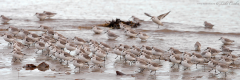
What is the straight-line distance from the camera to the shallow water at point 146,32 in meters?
11.2

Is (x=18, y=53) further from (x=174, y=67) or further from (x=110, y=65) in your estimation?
(x=174, y=67)

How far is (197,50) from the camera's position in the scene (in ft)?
51.6

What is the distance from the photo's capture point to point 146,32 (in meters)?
20.8

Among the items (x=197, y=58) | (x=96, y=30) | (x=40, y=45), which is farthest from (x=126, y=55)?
(x=96, y=30)

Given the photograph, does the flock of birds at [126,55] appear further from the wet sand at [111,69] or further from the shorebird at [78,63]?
the wet sand at [111,69]

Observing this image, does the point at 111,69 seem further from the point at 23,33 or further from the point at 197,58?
the point at 23,33

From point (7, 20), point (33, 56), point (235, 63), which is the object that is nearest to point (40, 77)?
point (33, 56)

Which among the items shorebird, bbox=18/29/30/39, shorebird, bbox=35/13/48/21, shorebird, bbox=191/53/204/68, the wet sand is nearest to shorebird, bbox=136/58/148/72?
the wet sand

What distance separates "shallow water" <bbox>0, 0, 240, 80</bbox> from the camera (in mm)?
11180

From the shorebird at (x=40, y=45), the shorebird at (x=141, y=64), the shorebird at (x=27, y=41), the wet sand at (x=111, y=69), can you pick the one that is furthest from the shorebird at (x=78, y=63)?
the shorebird at (x=27, y=41)

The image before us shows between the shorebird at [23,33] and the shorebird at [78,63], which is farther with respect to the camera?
the shorebird at [23,33]

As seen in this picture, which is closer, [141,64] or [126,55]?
[141,64]

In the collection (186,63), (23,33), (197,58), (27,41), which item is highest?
(23,33)

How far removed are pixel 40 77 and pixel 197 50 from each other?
308 inches
